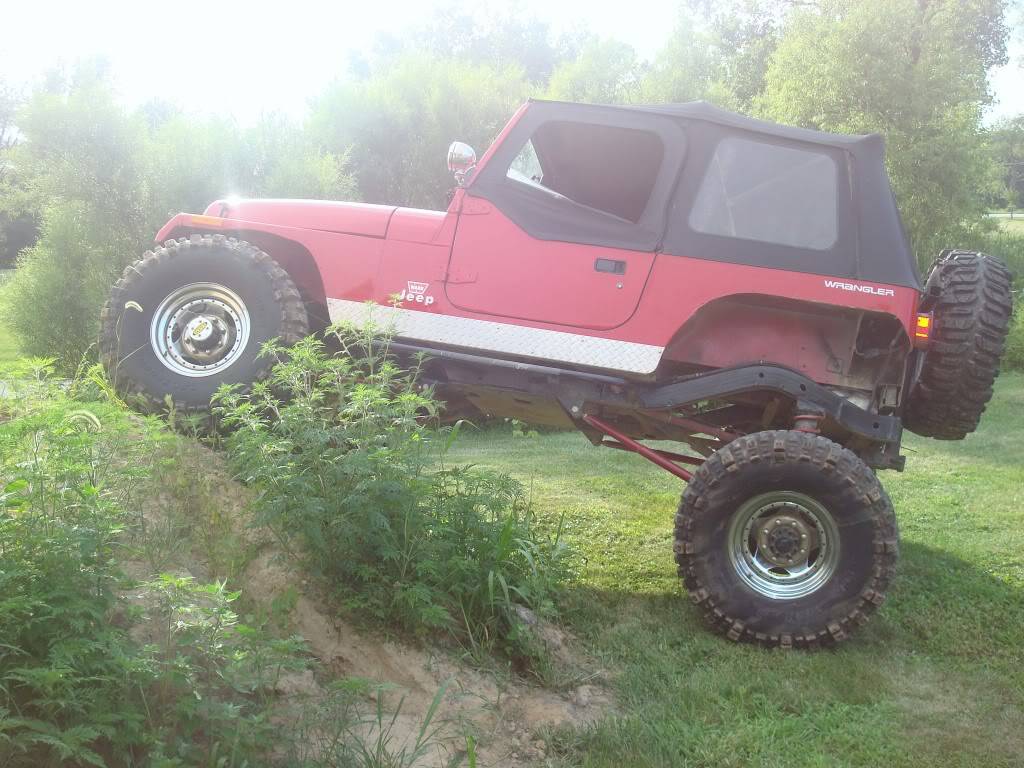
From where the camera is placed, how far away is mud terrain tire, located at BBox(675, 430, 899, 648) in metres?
4.34

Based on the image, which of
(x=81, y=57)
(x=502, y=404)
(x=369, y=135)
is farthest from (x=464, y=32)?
A: (x=502, y=404)

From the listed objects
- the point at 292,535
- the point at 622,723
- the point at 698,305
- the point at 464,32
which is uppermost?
the point at 464,32

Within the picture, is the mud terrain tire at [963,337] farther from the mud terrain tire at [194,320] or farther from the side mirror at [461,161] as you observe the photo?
the mud terrain tire at [194,320]

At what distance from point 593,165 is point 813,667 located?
2895 mm

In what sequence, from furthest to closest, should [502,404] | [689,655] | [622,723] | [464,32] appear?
[464,32]
[502,404]
[689,655]
[622,723]

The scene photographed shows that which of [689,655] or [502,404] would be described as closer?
[689,655]

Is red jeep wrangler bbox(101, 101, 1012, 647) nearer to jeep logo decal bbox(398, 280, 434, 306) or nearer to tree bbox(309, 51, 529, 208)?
jeep logo decal bbox(398, 280, 434, 306)

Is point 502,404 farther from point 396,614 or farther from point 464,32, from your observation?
point 464,32

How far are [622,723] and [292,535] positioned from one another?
146 cm

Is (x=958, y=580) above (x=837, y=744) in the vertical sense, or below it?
above

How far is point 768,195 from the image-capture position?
4.68m

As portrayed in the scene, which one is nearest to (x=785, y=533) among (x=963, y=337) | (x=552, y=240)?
(x=963, y=337)

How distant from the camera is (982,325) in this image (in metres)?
4.57

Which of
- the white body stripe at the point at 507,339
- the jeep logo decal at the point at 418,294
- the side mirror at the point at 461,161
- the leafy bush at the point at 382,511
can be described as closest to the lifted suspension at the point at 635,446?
the white body stripe at the point at 507,339
